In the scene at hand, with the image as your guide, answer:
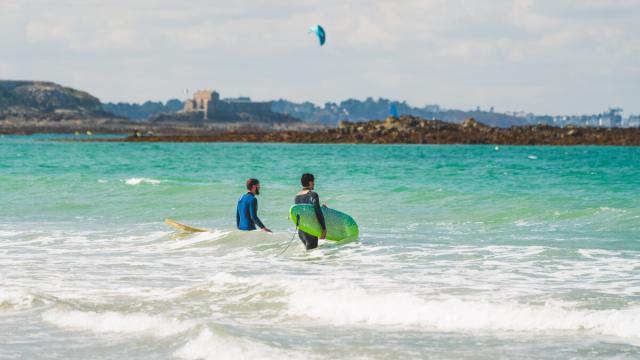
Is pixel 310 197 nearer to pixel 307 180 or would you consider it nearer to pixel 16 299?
pixel 307 180

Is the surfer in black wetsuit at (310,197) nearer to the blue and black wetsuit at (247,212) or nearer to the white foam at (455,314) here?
the blue and black wetsuit at (247,212)

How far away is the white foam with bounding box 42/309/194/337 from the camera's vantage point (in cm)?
1081

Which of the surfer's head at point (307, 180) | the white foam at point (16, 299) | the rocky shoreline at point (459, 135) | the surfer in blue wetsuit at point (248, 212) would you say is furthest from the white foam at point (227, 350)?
the rocky shoreline at point (459, 135)

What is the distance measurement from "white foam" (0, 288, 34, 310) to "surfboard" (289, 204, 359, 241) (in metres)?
4.68

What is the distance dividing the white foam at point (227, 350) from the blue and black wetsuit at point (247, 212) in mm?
6577

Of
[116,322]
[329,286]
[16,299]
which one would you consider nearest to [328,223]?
[329,286]

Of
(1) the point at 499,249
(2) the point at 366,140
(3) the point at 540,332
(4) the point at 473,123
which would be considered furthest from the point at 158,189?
(4) the point at 473,123

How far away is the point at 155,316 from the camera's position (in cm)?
1143

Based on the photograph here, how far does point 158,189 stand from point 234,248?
54.3 feet

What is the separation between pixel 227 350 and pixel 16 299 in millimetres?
3954

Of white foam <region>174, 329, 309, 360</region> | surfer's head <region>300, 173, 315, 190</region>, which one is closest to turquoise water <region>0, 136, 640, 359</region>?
white foam <region>174, 329, 309, 360</region>

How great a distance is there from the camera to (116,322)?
36.7ft

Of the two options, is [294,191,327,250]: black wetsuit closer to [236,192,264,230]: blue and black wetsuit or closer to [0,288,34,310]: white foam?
[236,192,264,230]: blue and black wetsuit

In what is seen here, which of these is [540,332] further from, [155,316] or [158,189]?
[158,189]
